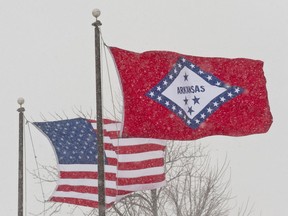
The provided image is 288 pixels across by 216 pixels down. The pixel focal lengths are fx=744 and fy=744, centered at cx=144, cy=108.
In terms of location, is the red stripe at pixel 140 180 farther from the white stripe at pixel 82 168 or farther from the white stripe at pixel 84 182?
the white stripe at pixel 82 168

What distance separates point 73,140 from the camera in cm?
1208

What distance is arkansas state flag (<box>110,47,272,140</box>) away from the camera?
1034 cm

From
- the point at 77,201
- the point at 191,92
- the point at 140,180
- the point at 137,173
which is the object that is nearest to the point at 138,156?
the point at 137,173

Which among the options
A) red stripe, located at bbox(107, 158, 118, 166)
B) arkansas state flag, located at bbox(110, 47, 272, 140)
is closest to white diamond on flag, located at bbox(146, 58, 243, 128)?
arkansas state flag, located at bbox(110, 47, 272, 140)

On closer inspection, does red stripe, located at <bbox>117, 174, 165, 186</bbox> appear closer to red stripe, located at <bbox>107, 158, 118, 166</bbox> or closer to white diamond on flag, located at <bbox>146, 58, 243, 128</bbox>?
red stripe, located at <bbox>107, 158, 118, 166</bbox>

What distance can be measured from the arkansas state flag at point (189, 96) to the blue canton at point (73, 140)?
1819 mm

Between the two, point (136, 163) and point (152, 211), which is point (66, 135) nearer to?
A: point (136, 163)

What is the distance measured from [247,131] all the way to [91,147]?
2.80 meters

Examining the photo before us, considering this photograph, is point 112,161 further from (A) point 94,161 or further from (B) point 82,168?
(B) point 82,168

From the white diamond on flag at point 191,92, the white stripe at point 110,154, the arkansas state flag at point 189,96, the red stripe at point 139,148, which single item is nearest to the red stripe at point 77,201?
the white stripe at point 110,154

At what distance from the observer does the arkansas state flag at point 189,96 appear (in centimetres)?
1034

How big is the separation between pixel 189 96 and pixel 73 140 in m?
2.52

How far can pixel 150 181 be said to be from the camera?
1109 cm

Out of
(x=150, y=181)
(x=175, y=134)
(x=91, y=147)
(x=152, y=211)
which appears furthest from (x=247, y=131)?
(x=152, y=211)
